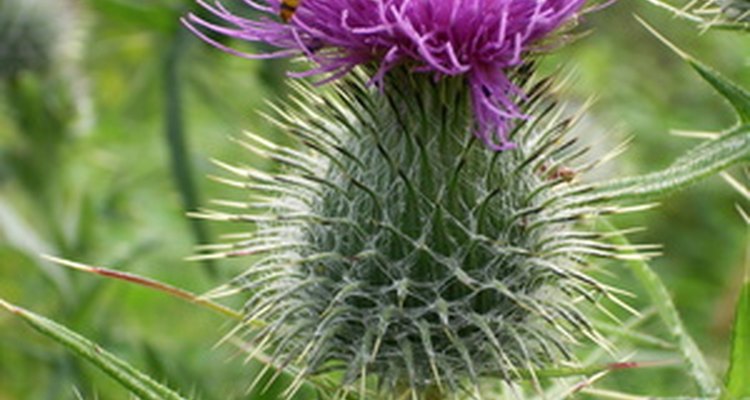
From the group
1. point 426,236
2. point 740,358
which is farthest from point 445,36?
point 740,358

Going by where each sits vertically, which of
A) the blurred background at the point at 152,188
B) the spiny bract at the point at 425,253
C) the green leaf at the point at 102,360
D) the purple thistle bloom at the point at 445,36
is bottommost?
the blurred background at the point at 152,188

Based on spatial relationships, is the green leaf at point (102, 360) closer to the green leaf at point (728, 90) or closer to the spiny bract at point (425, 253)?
the spiny bract at point (425, 253)

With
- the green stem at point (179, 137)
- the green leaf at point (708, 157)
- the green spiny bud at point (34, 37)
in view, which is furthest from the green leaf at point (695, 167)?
the green spiny bud at point (34, 37)

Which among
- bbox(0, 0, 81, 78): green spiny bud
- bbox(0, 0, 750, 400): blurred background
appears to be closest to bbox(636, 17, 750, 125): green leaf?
bbox(0, 0, 750, 400): blurred background

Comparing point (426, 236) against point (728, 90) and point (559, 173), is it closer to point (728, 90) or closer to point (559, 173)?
point (559, 173)

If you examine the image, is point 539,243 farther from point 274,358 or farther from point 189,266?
point 189,266

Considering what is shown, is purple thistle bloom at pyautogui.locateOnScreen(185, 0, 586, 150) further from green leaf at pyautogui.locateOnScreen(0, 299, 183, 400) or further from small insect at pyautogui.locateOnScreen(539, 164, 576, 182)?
green leaf at pyautogui.locateOnScreen(0, 299, 183, 400)
